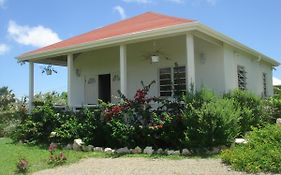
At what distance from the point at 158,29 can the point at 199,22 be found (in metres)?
1.39

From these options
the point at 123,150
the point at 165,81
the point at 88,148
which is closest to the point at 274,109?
the point at 165,81

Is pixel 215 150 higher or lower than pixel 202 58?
lower

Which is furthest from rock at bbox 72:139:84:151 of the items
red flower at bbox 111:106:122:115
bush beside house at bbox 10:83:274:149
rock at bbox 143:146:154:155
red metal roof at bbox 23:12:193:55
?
red metal roof at bbox 23:12:193:55

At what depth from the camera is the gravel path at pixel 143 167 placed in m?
8.44

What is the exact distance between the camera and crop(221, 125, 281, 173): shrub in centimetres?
817

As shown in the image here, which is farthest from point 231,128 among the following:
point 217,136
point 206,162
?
point 206,162

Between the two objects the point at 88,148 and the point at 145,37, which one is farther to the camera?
the point at 145,37

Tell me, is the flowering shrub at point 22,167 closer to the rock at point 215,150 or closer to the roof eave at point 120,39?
the rock at point 215,150

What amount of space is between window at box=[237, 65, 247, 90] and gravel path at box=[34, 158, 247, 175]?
7.55 m

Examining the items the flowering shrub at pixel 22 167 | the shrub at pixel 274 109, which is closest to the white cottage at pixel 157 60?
the shrub at pixel 274 109

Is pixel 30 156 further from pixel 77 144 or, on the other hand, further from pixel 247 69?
pixel 247 69

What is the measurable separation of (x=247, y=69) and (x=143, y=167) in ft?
32.3

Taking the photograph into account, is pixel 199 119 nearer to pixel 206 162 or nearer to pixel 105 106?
pixel 206 162

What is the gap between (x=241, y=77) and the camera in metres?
16.5
